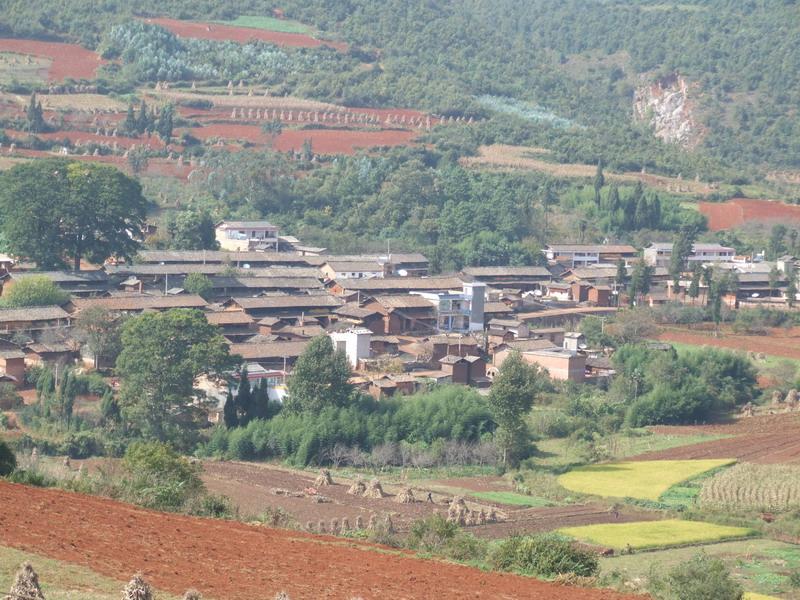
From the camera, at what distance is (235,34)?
314ft

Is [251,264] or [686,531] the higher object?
[251,264]

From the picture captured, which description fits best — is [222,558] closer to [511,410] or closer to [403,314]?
[511,410]

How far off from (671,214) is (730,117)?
2986cm

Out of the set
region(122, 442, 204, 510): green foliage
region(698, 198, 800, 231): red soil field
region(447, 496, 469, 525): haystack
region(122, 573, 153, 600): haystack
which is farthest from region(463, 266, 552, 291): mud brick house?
region(122, 573, 153, 600): haystack

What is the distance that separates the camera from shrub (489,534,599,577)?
74.0 feet

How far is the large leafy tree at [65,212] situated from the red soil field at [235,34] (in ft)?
137

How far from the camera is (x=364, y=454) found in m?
38.0

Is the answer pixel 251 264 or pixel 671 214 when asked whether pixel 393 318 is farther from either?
pixel 671 214

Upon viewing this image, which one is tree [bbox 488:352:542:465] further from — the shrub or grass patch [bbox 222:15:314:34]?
grass patch [bbox 222:15:314:34]

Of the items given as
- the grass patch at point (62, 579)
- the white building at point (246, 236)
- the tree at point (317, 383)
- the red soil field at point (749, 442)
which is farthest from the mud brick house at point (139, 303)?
the grass patch at point (62, 579)

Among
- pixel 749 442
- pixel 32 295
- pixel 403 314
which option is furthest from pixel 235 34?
pixel 749 442

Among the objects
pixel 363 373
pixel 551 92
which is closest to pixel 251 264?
pixel 363 373

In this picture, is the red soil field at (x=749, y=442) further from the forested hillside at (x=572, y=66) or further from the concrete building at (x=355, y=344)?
the forested hillside at (x=572, y=66)

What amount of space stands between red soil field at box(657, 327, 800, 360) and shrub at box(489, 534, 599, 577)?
3182 centimetres
